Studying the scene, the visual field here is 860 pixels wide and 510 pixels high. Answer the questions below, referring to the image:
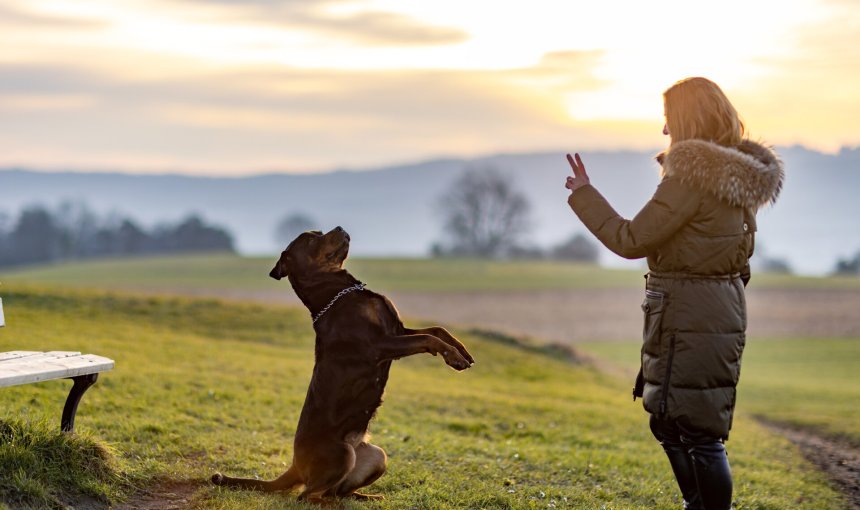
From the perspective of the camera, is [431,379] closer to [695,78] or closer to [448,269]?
[695,78]

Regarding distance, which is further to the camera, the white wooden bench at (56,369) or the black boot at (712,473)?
the white wooden bench at (56,369)

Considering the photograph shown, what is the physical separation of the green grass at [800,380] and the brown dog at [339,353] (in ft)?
33.4

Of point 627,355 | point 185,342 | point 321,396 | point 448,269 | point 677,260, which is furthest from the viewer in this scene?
point 448,269

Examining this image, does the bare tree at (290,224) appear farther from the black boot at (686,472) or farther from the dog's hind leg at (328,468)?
the black boot at (686,472)

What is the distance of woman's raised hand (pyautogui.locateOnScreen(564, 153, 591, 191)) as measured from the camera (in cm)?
554

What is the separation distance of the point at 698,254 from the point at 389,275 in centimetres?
5599

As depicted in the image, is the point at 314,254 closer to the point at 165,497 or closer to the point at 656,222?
the point at 165,497

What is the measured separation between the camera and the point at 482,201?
91.2m

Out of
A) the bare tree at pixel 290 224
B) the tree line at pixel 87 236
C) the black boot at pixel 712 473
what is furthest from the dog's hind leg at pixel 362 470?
the bare tree at pixel 290 224

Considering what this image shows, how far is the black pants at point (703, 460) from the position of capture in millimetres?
5422

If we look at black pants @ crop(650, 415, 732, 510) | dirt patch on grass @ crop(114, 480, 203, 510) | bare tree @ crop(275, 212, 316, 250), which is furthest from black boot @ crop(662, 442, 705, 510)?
bare tree @ crop(275, 212, 316, 250)

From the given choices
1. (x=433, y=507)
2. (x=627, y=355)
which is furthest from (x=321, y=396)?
(x=627, y=355)

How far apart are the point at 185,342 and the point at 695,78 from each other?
14.3 meters

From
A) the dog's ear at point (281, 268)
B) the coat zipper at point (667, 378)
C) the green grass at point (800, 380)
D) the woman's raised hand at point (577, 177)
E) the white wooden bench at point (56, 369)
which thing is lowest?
the green grass at point (800, 380)
